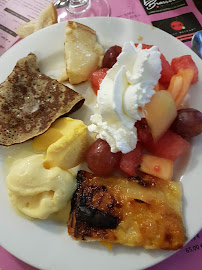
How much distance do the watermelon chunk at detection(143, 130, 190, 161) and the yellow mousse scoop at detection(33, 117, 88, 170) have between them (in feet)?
1.23

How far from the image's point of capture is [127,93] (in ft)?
4.51

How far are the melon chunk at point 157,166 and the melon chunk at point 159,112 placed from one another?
112 mm

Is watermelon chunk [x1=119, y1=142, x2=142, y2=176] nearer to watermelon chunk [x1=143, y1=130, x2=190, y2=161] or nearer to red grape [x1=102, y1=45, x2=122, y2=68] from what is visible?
watermelon chunk [x1=143, y1=130, x2=190, y2=161]

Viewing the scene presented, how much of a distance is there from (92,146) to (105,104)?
0.82ft

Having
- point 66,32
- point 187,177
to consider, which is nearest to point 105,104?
point 187,177

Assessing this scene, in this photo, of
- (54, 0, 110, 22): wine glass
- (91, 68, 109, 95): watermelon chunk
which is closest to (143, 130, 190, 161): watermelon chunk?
(91, 68, 109, 95): watermelon chunk

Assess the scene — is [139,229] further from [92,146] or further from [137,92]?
[137,92]

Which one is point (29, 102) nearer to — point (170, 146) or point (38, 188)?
point (38, 188)

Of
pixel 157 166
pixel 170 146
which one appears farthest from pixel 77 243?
pixel 170 146

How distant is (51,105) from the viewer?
165 cm

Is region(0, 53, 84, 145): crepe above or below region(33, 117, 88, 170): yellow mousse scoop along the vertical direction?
above

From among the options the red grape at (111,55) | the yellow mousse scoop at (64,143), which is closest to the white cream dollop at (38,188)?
the yellow mousse scoop at (64,143)

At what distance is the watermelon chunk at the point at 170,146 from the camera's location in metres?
1.47

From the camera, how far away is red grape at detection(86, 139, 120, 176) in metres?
1.44
